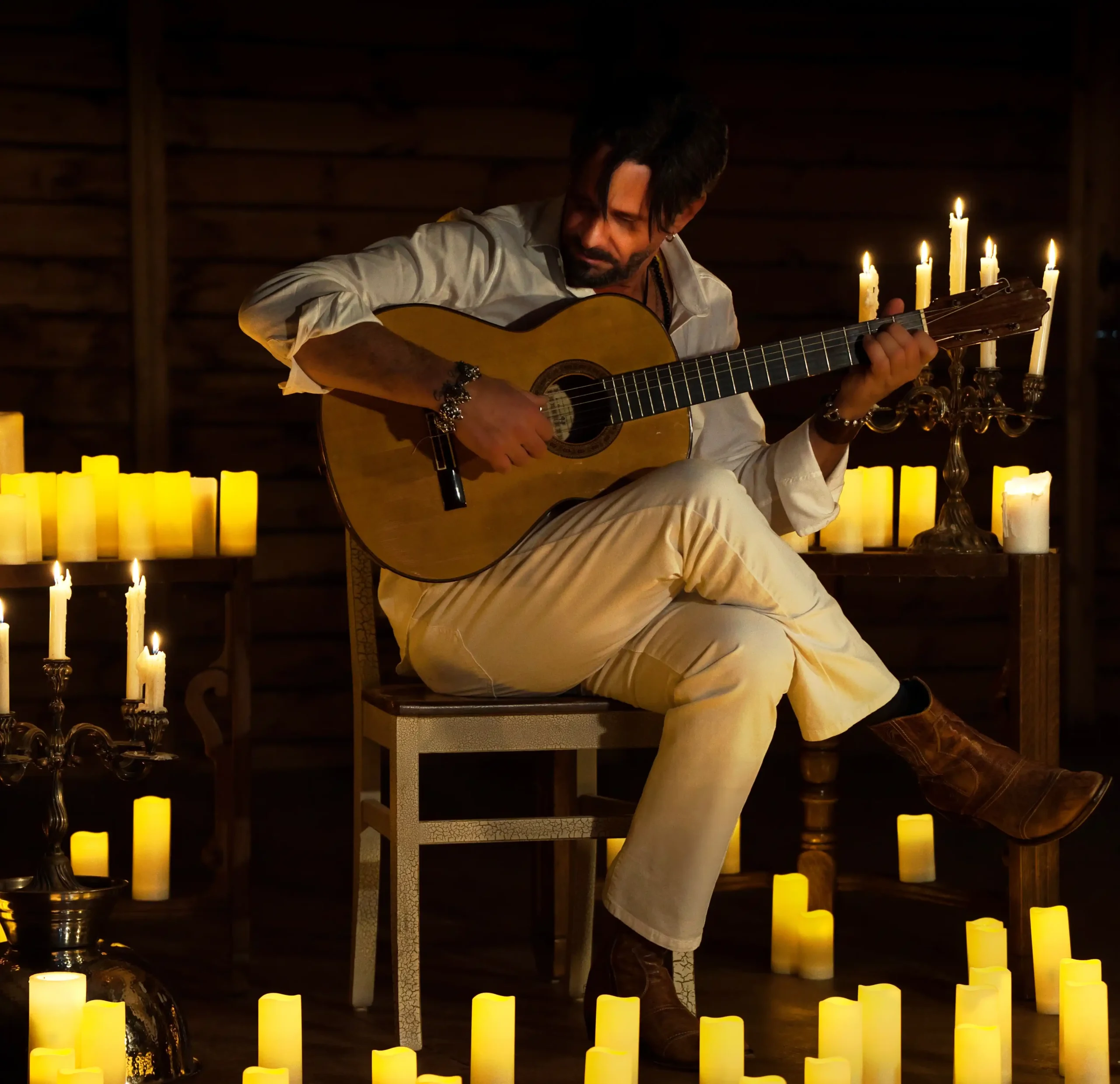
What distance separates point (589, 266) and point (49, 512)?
3.12 feet

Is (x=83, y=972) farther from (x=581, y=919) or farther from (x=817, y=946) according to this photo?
(x=817, y=946)

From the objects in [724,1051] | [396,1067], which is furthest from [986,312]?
[396,1067]

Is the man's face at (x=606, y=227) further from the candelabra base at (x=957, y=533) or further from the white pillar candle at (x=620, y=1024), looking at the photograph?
the white pillar candle at (x=620, y=1024)

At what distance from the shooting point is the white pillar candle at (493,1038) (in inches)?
78.3

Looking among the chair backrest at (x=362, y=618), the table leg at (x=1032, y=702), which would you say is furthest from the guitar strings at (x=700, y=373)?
the table leg at (x=1032, y=702)

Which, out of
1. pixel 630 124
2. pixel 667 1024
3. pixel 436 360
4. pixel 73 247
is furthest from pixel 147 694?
pixel 73 247

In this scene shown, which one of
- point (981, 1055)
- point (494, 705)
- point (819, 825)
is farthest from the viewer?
point (819, 825)

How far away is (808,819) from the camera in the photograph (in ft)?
9.17

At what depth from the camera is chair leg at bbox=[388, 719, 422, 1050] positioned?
2.19 meters

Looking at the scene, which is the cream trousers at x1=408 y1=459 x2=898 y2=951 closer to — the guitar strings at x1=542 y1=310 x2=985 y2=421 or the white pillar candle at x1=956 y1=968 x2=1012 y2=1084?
the guitar strings at x1=542 y1=310 x2=985 y2=421

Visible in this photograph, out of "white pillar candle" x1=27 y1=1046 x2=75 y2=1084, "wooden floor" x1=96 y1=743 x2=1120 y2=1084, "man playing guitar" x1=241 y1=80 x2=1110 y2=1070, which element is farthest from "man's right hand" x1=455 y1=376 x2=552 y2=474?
"white pillar candle" x1=27 y1=1046 x2=75 y2=1084

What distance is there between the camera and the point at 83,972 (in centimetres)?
200

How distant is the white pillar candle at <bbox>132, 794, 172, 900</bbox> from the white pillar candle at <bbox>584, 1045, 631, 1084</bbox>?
1300 millimetres

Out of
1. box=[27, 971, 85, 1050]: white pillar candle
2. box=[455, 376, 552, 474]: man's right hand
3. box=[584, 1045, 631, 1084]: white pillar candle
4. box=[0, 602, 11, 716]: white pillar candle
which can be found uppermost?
box=[455, 376, 552, 474]: man's right hand
